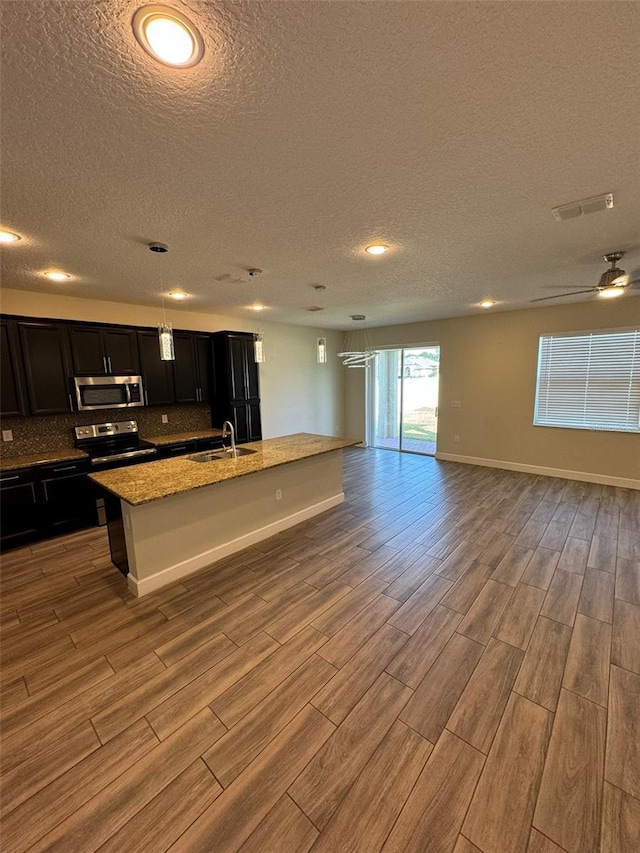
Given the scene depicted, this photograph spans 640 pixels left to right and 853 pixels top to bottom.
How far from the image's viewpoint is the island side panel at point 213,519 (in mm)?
2695

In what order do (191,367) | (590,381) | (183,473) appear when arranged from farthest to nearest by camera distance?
(590,381)
(191,367)
(183,473)

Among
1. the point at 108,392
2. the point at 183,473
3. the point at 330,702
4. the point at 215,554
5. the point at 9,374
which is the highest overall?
the point at 9,374

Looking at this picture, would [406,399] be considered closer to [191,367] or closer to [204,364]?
[204,364]

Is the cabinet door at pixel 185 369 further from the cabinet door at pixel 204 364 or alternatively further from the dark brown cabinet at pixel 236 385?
the dark brown cabinet at pixel 236 385

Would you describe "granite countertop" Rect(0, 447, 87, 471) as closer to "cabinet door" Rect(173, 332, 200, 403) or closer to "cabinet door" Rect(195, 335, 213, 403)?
"cabinet door" Rect(173, 332, 200, 403)

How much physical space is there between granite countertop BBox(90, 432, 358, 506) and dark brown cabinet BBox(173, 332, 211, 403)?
169 cm

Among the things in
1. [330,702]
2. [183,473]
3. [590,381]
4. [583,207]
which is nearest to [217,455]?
[183,473]

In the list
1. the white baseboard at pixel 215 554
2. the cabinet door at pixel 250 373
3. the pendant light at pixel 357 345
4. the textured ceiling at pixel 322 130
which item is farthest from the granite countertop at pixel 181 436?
the pendant light at pixel 357 345

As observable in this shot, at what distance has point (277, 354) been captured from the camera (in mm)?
6441

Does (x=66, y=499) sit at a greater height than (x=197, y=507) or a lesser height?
lesser

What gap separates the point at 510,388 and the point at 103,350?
6.20 metres

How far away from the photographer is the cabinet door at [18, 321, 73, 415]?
363 centimetres

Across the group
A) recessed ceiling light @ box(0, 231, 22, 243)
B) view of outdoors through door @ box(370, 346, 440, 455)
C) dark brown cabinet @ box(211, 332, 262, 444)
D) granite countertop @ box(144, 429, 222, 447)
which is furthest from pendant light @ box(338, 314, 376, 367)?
recessed ceiling light @ box(0, 231, 22, 243)

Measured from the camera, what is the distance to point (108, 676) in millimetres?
1953
